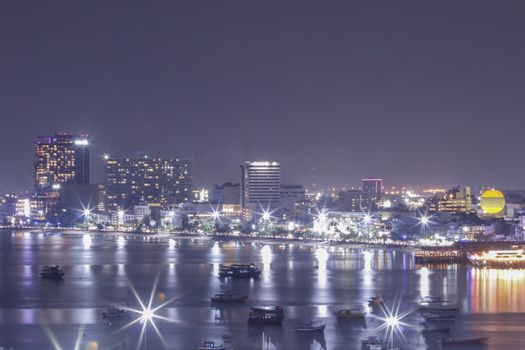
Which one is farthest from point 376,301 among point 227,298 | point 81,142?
point 81,142

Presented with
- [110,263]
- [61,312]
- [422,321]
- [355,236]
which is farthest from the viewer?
[355,236]

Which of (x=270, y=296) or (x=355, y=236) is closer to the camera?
(x=270, y=296)

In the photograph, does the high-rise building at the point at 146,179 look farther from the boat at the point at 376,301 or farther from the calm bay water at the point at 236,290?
the boat at the point at 376,301

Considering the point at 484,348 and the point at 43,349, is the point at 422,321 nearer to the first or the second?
the point at 484,348

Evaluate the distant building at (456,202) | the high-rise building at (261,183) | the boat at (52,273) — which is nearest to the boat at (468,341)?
the boat at (52,273)

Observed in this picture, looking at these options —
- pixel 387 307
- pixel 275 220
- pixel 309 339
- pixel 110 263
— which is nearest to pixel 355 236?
pixel 275 220

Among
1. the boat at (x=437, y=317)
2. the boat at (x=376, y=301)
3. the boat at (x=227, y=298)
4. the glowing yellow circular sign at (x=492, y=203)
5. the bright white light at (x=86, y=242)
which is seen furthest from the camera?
the glowing yellow circular sign at (x=492, y=203)

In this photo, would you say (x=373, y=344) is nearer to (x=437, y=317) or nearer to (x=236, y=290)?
(x=437, y=317)
